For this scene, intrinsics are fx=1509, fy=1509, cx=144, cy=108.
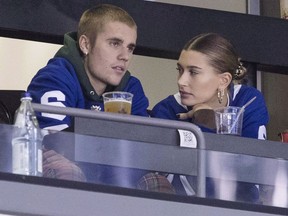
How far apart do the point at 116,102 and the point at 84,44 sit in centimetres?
46

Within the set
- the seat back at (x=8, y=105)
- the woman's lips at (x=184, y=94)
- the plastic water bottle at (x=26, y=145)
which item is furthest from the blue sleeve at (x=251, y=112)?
the plastic water bottle at (x=26, y=145)

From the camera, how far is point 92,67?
6.38 meters

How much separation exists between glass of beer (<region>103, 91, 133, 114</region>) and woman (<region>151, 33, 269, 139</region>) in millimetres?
382

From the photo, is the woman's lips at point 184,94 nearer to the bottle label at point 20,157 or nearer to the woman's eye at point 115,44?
the woman's eye at point 115,44

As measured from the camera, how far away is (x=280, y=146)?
5.89 meters

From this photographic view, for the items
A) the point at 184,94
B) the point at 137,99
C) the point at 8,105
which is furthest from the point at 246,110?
the point at 8,105

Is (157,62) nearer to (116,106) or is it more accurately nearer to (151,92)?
→ (151,92)

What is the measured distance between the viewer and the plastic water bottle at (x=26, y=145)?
5.28 metres

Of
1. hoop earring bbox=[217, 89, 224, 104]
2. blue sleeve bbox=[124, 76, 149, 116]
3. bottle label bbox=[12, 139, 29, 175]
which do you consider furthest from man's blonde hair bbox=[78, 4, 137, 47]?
bottle label bbox=[12, 139, 29, 175]

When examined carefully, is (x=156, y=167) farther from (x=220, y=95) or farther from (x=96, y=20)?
(x=96, y=20)

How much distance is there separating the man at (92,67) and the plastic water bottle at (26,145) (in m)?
0.62

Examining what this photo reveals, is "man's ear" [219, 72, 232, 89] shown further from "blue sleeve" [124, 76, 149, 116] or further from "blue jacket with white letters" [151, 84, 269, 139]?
"blue sleeve" [124, 76, 149, 116]

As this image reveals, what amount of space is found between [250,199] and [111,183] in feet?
1.74

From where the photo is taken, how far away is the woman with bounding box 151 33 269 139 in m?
6.45
